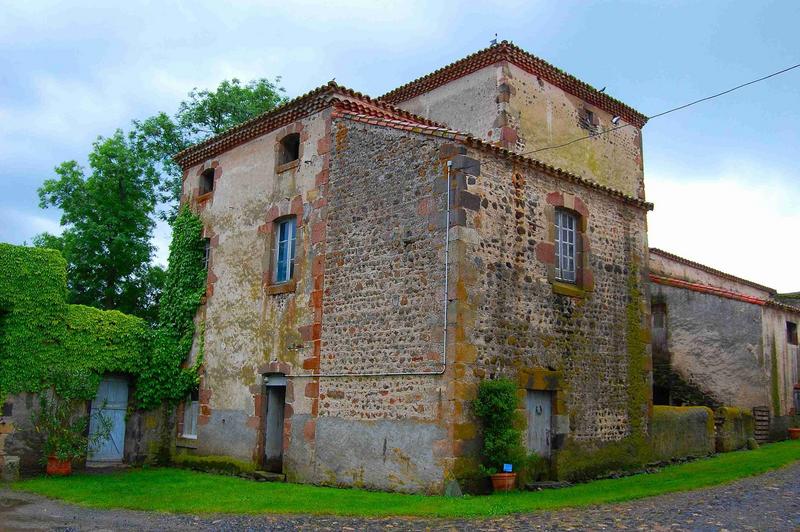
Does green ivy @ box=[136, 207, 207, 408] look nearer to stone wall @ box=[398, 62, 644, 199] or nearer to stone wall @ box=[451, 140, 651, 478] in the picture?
stone wall @ box=[398, 62, 644, 199]

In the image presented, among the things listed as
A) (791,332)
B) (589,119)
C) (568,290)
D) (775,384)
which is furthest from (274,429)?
(791,332)

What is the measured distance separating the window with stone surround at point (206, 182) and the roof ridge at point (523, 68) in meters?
4.99

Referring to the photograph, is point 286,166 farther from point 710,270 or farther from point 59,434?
point 710,270

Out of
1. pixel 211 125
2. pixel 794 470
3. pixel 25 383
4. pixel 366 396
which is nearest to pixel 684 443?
pixel 794 470

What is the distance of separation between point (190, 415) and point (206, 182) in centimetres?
594

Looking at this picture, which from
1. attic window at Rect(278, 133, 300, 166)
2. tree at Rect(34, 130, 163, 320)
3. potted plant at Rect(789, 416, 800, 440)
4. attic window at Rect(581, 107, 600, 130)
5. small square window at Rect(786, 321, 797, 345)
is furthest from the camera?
tree at Rect(34, 130, 163, 320)

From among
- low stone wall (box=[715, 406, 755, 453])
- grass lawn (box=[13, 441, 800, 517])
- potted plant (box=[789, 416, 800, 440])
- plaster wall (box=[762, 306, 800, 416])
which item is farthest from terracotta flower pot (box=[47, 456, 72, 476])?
potted plant (box=[789, 416, 800, 440])

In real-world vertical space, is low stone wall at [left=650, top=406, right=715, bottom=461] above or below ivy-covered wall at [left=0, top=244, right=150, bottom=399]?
below

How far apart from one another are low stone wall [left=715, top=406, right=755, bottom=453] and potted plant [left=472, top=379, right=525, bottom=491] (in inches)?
321

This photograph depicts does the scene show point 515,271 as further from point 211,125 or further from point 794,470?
point 211,125

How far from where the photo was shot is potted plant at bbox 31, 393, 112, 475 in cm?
1471

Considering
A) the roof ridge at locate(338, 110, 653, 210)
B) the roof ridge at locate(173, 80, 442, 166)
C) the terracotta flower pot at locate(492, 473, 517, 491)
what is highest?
the roof ridge at locate(173, 80, 442, 166)

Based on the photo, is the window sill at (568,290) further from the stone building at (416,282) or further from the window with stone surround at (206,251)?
the window with stone surround at (206,251)

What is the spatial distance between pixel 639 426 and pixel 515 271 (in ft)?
16.3
